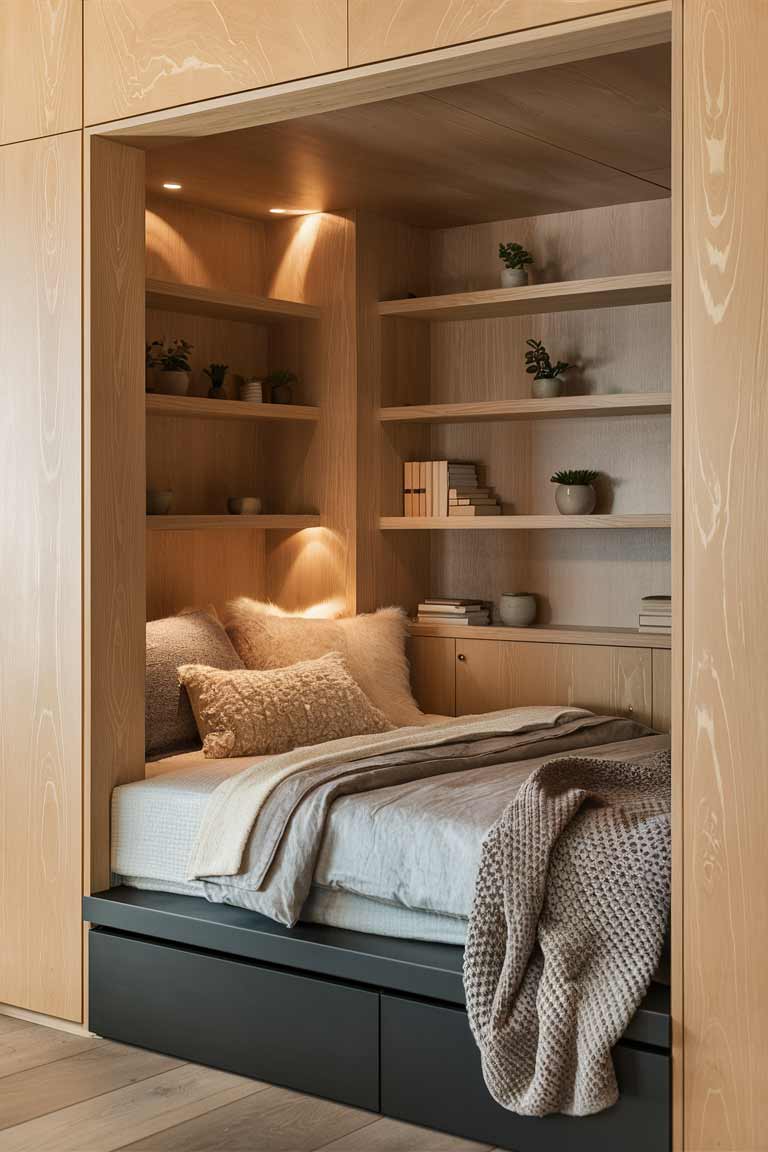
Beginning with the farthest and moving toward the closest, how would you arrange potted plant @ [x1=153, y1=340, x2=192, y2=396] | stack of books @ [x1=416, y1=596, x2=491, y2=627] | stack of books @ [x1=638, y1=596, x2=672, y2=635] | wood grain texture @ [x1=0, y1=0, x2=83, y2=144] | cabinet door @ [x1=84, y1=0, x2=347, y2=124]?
stack of books @ [x1=416, y1=596, x2=491, y2=627]
stack of books @ [x1=638, y1=596, x2=672, y2=635]
potted plant @ [x1=153, y1=340, x2=192, y2=396]
wood grain texture @ [x1=0, y1=0, x2=83, y2=144]
cabinet door @ [x1=84, y1=0, x2=347, y2=124]

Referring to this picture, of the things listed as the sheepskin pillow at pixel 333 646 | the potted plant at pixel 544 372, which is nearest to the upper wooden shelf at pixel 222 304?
the potted plant at pixel 544 372

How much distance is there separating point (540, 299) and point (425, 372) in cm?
73

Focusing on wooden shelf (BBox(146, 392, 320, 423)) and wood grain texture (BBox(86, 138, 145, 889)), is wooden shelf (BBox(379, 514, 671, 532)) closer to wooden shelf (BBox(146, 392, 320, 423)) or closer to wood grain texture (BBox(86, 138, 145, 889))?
wooden shelf (BBox(146, 392, 320, 423))

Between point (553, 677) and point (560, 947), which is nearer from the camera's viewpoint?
point (560, 947)

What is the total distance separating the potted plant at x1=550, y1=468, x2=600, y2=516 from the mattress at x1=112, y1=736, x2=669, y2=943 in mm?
1414

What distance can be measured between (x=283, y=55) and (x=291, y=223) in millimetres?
1910

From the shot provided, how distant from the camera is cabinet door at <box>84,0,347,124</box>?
3.08 metres

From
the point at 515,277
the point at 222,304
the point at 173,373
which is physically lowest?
the point at 173,373

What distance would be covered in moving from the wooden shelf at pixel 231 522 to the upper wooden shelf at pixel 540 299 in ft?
2.64

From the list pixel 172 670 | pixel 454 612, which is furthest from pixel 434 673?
pixel 172 670

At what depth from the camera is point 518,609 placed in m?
4.93

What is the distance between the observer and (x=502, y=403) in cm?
472

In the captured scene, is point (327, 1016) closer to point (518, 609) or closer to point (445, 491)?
point (518, 609)

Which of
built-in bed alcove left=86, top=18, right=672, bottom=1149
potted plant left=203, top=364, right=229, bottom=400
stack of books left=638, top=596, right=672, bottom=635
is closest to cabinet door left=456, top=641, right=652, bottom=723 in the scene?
built-in bed alcove left=86, top=18, right=672, bottom=1149
